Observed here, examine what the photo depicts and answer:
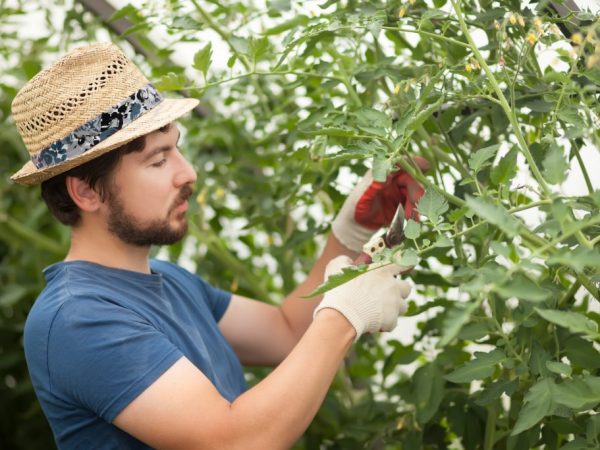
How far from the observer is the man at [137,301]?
141 cm

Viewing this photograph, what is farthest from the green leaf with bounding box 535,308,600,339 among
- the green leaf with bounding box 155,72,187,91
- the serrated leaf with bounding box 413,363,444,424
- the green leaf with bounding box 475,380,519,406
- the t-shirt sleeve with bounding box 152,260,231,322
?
the t-shirt sleeve with bounding box 152,260,231,322

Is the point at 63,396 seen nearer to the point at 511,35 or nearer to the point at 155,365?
the point at 155,365

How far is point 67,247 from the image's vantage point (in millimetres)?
2469

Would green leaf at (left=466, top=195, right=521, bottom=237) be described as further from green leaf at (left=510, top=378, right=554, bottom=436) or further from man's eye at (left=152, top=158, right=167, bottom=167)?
man's eye at (left=152, top=158, right=167, bottom=167)

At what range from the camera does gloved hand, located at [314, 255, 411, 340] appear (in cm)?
146

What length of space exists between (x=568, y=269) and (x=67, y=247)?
155 centimetres

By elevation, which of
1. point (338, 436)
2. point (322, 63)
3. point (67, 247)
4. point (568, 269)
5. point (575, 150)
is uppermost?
point (322, 63)

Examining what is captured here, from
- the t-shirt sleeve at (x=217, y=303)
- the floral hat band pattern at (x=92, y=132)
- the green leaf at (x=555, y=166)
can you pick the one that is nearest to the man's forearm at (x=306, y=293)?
the t-shirt sleeve at (x=217, y=303)

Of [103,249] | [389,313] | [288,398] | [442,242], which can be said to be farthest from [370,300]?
[103,249]

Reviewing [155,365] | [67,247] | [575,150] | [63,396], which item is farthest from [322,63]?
[67,247]

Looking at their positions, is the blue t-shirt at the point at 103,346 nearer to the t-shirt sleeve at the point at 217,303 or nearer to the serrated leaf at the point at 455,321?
the t-shirt sleeve at the point at 217,303

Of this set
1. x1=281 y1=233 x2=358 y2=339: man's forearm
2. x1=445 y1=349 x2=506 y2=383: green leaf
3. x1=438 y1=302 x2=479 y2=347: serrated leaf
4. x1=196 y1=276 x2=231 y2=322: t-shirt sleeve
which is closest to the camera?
x1=438 y1=302 x2=479 y2=347: serrated leaf

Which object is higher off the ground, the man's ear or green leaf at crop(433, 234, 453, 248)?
green leaf at crop(433, 234, 453, 248)

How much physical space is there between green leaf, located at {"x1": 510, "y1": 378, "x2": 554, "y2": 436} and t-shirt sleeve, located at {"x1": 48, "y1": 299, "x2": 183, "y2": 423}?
568mm
